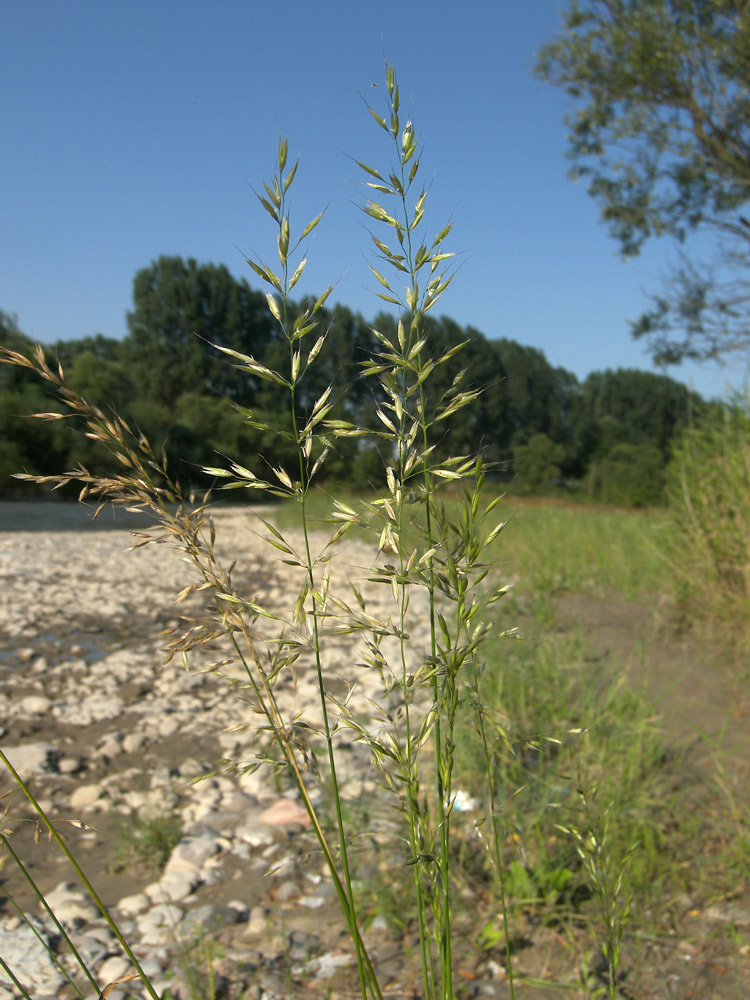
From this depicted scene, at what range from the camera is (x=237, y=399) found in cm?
1302

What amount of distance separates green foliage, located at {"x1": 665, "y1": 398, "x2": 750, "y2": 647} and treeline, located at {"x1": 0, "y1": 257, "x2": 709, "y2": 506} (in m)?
7.55

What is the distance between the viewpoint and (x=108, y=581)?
20.4 ft

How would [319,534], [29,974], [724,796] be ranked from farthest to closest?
[319,534] → [724,796] → [29,974]

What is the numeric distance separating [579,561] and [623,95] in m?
6.96

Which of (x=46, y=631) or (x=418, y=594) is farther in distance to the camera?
(x=418, y=594)

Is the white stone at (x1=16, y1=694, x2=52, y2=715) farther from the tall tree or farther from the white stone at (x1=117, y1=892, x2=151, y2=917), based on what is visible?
the tall tree

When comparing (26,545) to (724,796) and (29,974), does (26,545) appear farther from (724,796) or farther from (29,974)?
(724,796)

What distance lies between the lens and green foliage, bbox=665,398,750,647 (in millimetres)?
4059

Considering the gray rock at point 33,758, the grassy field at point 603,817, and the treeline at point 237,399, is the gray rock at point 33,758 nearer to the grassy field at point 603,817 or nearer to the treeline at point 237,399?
the grassy field at point 603,817

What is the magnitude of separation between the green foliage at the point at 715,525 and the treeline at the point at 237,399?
7545 mm

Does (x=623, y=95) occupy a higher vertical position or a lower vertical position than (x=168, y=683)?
higher

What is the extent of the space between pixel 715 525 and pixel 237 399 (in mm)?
10017

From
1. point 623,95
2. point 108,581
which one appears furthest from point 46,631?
point 623,95

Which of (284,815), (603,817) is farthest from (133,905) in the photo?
(603,817)
